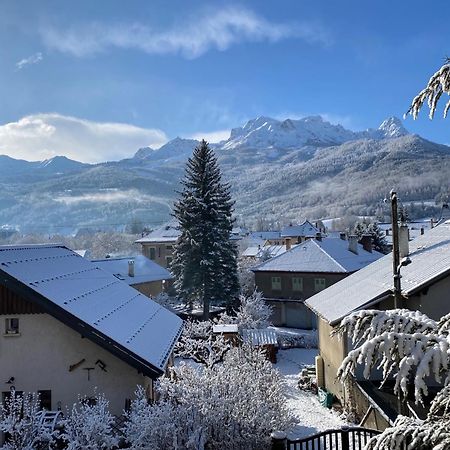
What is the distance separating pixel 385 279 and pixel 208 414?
1087 centimetres

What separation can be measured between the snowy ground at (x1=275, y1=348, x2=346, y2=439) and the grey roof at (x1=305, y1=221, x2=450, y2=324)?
3.91m

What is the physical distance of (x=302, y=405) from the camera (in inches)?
840

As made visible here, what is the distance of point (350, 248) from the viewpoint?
4616 cm

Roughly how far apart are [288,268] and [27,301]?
32.5 metres

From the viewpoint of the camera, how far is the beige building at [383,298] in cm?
1680

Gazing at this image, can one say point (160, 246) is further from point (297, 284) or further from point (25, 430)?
point (25, 430)

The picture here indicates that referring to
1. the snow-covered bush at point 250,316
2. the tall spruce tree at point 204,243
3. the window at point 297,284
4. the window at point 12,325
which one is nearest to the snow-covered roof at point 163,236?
the tall spruce tree at point 204,243

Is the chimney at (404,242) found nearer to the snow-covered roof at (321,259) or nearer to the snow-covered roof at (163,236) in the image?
the snow-covered roof at (321,259)

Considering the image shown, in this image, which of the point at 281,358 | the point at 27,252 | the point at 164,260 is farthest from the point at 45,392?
the point at 164,260

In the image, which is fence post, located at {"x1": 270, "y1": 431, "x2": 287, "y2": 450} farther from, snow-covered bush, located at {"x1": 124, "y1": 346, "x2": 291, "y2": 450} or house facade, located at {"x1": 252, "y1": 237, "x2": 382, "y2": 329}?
house facade, located at {"x1": 252, "y1": 237, "x2": 382, "y2": 329}

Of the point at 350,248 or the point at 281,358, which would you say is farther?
the point at 350,248

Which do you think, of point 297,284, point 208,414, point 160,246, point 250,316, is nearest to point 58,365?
point 208,414

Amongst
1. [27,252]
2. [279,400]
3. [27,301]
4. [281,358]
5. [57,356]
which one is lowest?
[281,358]

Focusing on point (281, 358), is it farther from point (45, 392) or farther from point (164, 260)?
point (164, 260)
